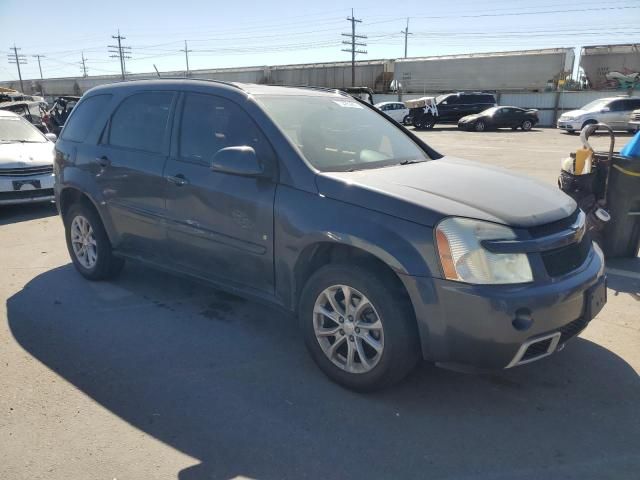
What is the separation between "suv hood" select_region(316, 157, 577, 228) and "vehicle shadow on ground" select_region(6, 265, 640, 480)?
1.08 metres

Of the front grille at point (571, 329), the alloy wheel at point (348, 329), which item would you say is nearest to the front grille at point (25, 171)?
the alloy wheel at point (348, 329)

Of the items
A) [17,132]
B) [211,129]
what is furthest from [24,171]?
[211,129]

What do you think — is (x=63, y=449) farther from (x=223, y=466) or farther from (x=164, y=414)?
(x=223, y=466)

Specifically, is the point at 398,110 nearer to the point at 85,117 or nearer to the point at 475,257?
the point at 85,117

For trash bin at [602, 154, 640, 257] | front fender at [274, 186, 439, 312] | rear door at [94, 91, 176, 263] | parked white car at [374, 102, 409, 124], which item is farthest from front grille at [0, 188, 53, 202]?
parked white car at [374, 102, 409, 124]

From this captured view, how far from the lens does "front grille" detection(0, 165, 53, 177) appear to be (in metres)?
8.13

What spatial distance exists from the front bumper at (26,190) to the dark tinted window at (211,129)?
17.8 ft

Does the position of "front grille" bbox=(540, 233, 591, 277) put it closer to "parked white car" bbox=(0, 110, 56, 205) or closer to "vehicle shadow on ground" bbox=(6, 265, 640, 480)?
"vehicle shadow on ground" bbox=(6, 265, 640, 480)

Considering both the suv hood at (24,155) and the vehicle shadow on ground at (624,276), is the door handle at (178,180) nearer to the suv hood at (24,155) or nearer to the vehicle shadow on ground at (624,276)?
the vehicle shadow on ground at (624,276)

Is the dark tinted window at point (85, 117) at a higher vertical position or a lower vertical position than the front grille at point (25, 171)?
higher

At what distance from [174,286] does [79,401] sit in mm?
1931

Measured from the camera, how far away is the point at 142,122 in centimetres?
443

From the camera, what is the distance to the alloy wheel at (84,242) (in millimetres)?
5031

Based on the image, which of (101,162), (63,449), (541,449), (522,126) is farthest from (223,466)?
(522,126)
